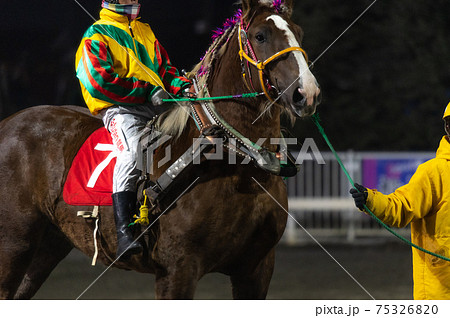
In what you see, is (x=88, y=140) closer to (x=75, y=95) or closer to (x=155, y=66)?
(x=155, y=66)

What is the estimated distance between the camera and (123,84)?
3.74 m

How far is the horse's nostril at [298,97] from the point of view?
3.24m

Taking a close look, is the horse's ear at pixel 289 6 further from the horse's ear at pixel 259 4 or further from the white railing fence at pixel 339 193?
the white railing fence at pixel 339 193

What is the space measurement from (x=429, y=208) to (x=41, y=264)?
8.89 ft

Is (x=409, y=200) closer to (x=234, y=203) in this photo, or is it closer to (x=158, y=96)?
(x=234, y=203)

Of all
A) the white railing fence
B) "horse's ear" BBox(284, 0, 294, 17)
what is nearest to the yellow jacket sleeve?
"horse's ear" BBox(284, 0, 294, 17)

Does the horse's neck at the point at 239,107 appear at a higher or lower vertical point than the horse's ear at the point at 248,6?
lower

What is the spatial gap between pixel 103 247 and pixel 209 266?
77 centimetres

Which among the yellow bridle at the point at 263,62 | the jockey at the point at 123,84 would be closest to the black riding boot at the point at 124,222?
the jockey at the point at 123,84

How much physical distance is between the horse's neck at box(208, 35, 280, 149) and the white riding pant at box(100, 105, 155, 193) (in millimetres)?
488

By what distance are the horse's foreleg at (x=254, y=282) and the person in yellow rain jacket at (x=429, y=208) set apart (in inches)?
35.2

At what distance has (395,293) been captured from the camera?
668cm

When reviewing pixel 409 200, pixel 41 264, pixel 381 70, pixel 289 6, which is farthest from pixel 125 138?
pixel 381 70
